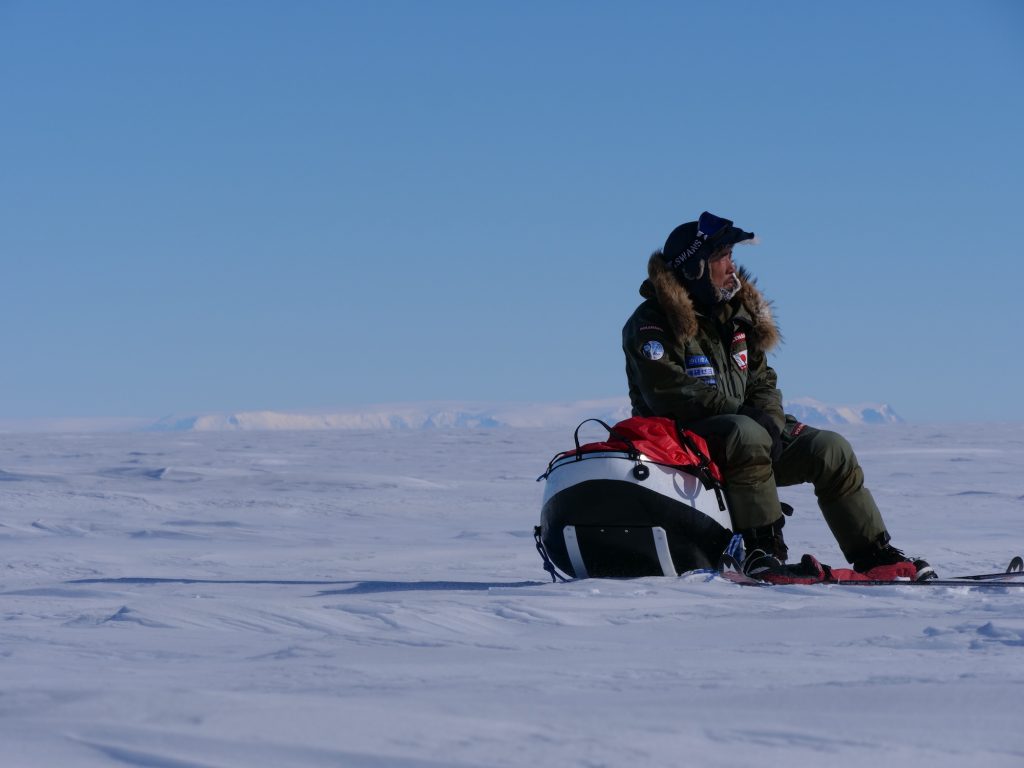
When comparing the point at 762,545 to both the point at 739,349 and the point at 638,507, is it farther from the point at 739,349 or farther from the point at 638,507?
the point at 739,349

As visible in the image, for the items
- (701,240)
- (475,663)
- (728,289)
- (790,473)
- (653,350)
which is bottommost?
(475,663)

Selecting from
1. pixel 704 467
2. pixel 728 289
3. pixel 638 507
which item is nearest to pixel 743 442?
pixel 704 467

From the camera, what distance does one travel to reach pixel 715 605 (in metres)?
3.39

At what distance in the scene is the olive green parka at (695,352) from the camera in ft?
13.8

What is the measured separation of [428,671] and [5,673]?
84cm

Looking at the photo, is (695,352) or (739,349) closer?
(695,352)

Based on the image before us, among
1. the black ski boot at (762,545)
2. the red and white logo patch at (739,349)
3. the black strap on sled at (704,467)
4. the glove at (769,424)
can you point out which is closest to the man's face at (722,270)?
the red and white logo patch at (739,349)

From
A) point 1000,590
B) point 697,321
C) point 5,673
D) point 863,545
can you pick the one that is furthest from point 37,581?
point 1000,590

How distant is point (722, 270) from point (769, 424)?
556mm

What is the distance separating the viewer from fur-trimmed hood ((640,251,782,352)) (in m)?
4.23

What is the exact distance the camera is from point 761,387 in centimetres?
450

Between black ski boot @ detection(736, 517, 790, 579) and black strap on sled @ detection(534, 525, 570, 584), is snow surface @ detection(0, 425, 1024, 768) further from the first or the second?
black ski boot @ detection(736, 517, 790, 579)

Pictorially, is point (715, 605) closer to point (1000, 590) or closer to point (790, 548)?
point (1000, 590)

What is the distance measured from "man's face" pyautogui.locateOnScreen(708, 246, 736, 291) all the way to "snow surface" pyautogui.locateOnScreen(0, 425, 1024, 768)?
111cm
